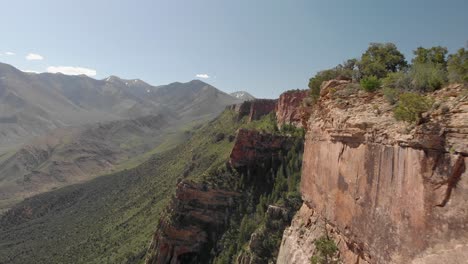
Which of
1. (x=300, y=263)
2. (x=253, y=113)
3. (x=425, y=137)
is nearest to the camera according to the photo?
(x=425, y=137)

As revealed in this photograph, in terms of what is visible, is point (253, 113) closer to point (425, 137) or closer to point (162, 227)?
point (162, 227)

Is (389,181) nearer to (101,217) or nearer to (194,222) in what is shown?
(194,222)

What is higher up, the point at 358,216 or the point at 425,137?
the point at 425,137

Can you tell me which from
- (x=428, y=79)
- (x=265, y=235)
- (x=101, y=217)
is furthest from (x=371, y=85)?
(x=101, y=217)

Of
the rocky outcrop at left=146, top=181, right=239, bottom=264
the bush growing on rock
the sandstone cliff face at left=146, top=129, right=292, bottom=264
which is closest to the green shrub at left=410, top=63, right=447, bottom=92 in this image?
the bush growing on rock

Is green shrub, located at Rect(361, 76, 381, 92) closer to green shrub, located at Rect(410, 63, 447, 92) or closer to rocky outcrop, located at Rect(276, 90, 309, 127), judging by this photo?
green shrub, located at Rect(410, 63, 447, 92)

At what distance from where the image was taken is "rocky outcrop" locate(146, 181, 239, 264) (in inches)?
2389

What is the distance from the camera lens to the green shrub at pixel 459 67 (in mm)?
13137

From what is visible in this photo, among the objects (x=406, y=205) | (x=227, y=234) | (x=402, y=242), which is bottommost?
(x=227, y=234)

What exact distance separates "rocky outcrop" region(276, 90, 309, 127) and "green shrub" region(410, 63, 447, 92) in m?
65.4

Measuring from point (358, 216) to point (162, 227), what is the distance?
52.0m

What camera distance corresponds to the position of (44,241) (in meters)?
99.6

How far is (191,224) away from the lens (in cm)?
6216

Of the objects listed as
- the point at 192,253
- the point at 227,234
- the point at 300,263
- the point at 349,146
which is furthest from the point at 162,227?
the point at 349,146
